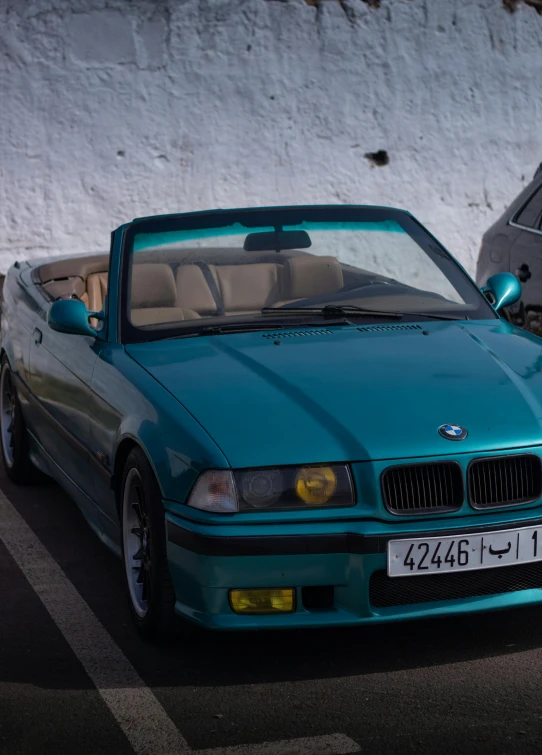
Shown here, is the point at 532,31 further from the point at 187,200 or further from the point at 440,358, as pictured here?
the point at 440,358

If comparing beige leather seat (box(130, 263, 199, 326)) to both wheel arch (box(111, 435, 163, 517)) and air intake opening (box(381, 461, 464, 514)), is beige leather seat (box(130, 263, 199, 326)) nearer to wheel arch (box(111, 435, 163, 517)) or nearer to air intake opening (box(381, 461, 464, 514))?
wheel arch (box(111, 435, 163, 517))

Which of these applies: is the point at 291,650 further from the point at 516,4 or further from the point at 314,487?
the point at 516,4

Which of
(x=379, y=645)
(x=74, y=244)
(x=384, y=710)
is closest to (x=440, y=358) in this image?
(x=379, y=645)

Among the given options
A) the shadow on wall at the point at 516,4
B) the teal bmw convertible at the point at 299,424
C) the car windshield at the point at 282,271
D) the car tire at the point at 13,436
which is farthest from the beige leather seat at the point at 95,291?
the shadow on wall at the point at 516,4

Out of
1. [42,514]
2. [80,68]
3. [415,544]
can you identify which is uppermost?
[80,68]

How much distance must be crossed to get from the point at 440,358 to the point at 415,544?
3.19ft

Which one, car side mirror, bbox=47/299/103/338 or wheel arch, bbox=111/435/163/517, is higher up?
car side mirror, bbox=47/299/103/338

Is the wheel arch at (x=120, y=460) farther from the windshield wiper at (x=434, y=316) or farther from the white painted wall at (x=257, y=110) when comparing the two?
the white painted wall at (x=257, y=110)

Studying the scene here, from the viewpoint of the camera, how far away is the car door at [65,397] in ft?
16.8

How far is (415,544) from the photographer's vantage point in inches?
151

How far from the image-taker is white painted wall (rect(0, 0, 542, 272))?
449 inches

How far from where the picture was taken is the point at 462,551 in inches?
152

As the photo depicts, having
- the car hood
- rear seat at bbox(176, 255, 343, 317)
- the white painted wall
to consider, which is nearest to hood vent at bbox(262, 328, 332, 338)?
the car hood

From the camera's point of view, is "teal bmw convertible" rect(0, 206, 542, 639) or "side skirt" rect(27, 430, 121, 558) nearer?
"teal bmw convertible" rect(0, 206, 542, 639)
